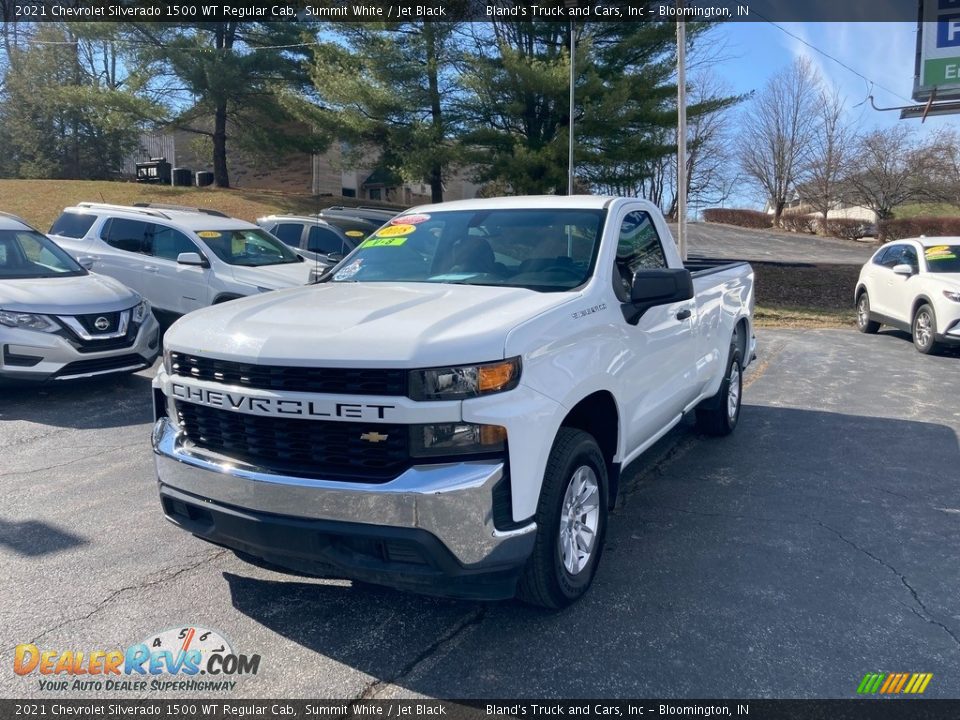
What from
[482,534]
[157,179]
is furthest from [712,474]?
[157,179]

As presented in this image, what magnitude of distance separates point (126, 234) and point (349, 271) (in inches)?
295

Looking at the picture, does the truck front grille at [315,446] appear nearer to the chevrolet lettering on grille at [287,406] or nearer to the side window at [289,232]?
the chevrolet lettering on grille at [287,406]

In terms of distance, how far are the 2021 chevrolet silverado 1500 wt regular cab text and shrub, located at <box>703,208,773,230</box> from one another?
51487 millimetres

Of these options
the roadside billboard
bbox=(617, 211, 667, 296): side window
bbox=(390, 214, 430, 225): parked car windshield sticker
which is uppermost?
the roadside billboard

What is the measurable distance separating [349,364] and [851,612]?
106 inches

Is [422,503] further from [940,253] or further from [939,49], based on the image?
[939,49]

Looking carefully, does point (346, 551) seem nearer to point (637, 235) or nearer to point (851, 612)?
point (851, 612)

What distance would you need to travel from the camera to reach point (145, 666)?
11.2 feet

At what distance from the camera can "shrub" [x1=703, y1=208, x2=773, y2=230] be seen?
53.0 meters

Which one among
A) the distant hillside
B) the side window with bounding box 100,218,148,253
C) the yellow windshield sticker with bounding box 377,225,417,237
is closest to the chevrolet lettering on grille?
the yellow windshield sticker with bounding box 377,225,417,237

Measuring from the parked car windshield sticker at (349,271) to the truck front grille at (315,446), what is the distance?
1.64 meters

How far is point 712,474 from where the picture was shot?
240 inches

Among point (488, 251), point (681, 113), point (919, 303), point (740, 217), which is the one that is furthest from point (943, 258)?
point (740, 217)

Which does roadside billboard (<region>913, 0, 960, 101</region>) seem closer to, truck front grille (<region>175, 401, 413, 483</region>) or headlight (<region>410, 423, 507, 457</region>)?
headlight (<region>410, 423, 507, 457</region>)
